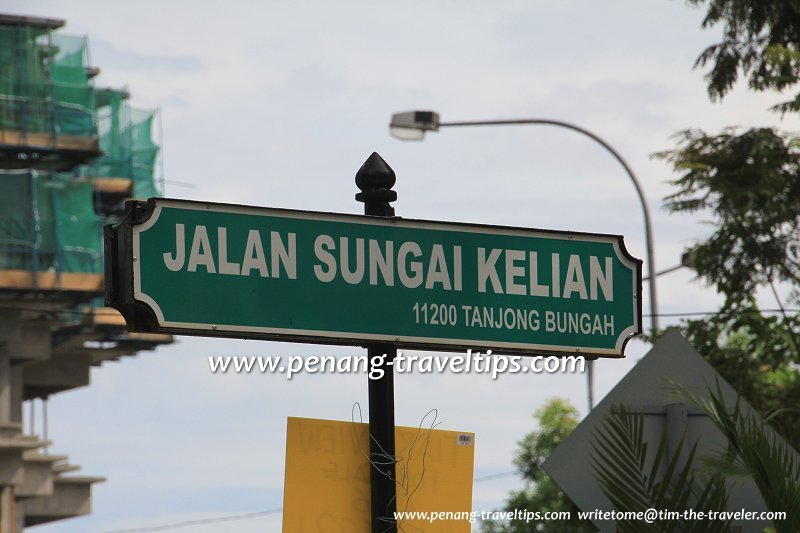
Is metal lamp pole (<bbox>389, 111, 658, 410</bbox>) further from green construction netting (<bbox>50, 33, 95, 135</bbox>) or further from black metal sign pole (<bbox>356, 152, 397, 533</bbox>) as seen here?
green construction netting (<bbox>50, 33, 95, 135</bbox>)

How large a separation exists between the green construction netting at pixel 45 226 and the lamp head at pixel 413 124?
26254 millimetres

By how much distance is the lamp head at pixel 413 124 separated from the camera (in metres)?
20.1

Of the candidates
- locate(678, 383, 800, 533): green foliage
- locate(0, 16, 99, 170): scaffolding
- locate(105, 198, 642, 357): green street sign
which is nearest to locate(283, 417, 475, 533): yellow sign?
locate(105, 198, 642, 357): green street sign

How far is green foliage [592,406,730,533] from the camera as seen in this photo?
Result: 5324 millimetres

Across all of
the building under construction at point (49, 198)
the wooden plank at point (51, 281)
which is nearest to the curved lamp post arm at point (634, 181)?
the building under construction at point (49, 198)

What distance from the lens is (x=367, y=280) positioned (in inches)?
188

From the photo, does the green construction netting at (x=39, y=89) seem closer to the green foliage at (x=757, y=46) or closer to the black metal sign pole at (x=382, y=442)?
the green foliage at (x=757, y=46)

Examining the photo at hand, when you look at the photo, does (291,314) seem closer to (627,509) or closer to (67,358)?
(627,509)

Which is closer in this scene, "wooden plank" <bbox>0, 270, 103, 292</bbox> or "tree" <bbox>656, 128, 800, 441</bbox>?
"tree" <bbox>656, 128, 800, 441</bbox>

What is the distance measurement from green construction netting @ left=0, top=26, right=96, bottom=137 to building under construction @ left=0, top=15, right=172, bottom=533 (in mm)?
32

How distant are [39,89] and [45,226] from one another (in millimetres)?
4523

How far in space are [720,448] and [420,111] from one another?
1468 centimetres

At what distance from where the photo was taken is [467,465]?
193 inches

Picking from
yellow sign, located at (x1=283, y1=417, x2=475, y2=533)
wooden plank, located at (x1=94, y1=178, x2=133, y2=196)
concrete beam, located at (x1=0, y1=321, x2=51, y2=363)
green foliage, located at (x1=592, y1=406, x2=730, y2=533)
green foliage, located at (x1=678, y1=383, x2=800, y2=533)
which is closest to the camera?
yellow sign, located at (x1=283, y1=417, x2=475, y2=533)
